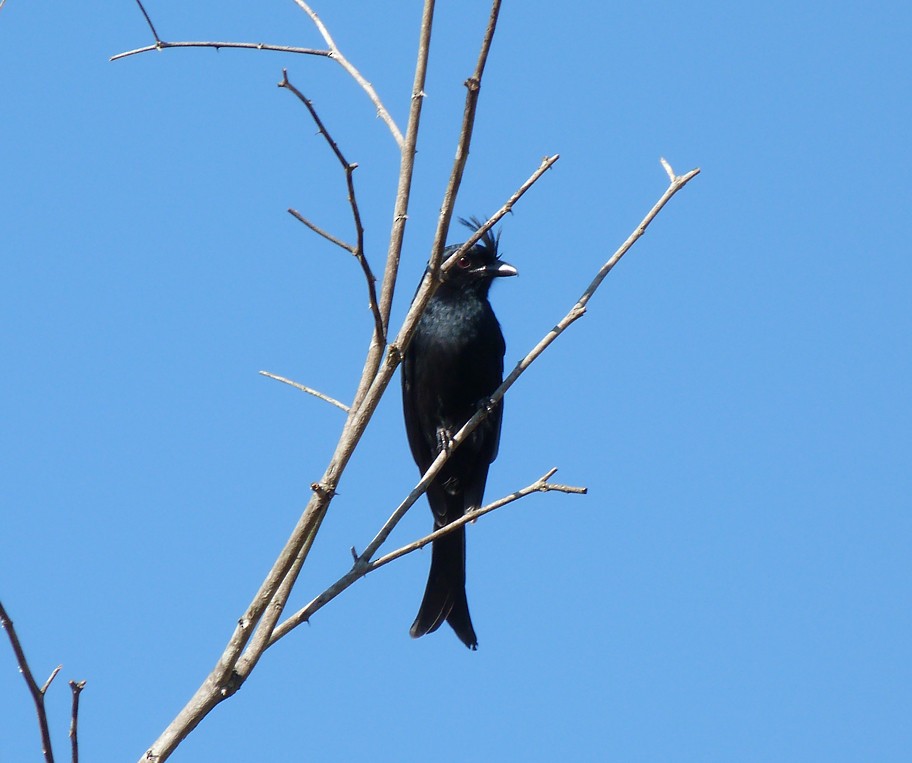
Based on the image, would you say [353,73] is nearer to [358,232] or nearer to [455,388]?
[358,232]

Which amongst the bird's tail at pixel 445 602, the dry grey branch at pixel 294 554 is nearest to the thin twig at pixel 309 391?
the dry grey branch at pixel 294 554

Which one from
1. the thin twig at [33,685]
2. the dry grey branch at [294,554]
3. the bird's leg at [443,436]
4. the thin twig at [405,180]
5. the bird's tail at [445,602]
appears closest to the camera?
the thin twig at [33,685]

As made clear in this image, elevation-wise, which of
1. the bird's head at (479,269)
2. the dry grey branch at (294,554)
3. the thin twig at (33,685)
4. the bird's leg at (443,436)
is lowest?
the thin twig at (33,685)

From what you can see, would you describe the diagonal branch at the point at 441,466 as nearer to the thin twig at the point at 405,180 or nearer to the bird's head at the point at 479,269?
the thin twig at the point at 405,180

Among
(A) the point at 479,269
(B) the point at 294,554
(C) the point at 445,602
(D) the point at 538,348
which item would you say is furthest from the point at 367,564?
(A) the point at 479,269

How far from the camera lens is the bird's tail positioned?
4961 millimetres

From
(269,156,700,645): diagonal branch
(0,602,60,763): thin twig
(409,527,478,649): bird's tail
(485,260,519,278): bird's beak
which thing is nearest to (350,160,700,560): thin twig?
(269,156,700,645): diagonal branch

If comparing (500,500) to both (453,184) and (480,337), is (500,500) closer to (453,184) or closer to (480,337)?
(453,184)

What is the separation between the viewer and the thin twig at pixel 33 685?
1.84 m

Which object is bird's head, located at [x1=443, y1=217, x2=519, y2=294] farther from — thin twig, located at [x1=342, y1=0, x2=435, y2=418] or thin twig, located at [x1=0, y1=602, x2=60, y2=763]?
thin twig, located at [x1=0, y1=602, x2=60, y2=763]

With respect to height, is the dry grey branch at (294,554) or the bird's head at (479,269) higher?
the bird's head at (479,269)

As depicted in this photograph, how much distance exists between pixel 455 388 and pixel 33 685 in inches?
142

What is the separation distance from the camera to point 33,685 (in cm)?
193

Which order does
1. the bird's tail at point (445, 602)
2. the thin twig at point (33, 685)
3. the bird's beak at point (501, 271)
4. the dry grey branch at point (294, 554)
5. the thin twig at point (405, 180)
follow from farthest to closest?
the bird's beak at point (501, 271), the bird's tail at point (445, 602), the thin twig at point (405, 180), the dry grey branch at point (294, 554), the thin twig at point (33, 685)
